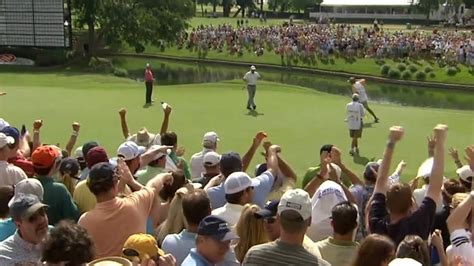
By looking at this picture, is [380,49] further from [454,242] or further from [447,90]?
[454,242]

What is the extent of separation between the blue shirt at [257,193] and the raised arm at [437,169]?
5.95ft

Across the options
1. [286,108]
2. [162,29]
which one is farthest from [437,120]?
[162,29]

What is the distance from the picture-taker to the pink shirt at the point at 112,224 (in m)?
5.23

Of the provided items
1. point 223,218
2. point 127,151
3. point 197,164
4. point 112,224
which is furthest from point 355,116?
point 112,224

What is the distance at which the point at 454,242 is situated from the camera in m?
5.02

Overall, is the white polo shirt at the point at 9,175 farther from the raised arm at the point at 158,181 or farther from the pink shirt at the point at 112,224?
the pink shirt at the point at 112,224

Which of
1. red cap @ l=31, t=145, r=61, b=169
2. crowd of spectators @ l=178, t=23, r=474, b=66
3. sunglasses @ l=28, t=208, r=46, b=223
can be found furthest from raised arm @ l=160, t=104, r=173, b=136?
crowd of spectators @ l=178, t=23, r=474, b=66

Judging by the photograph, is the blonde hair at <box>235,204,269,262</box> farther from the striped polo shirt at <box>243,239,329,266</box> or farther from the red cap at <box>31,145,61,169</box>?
the red cap at <box>31,145,61,169</box>

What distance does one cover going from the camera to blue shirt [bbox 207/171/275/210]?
662 cm

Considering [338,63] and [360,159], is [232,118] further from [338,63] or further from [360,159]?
[338,63]

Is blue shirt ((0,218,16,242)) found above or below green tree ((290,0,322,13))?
below

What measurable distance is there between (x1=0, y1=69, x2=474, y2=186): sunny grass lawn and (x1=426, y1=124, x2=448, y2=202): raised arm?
7.54 metres

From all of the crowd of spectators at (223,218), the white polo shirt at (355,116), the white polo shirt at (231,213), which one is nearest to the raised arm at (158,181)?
the crowd of spectators at (223,218)

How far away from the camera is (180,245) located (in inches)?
196
